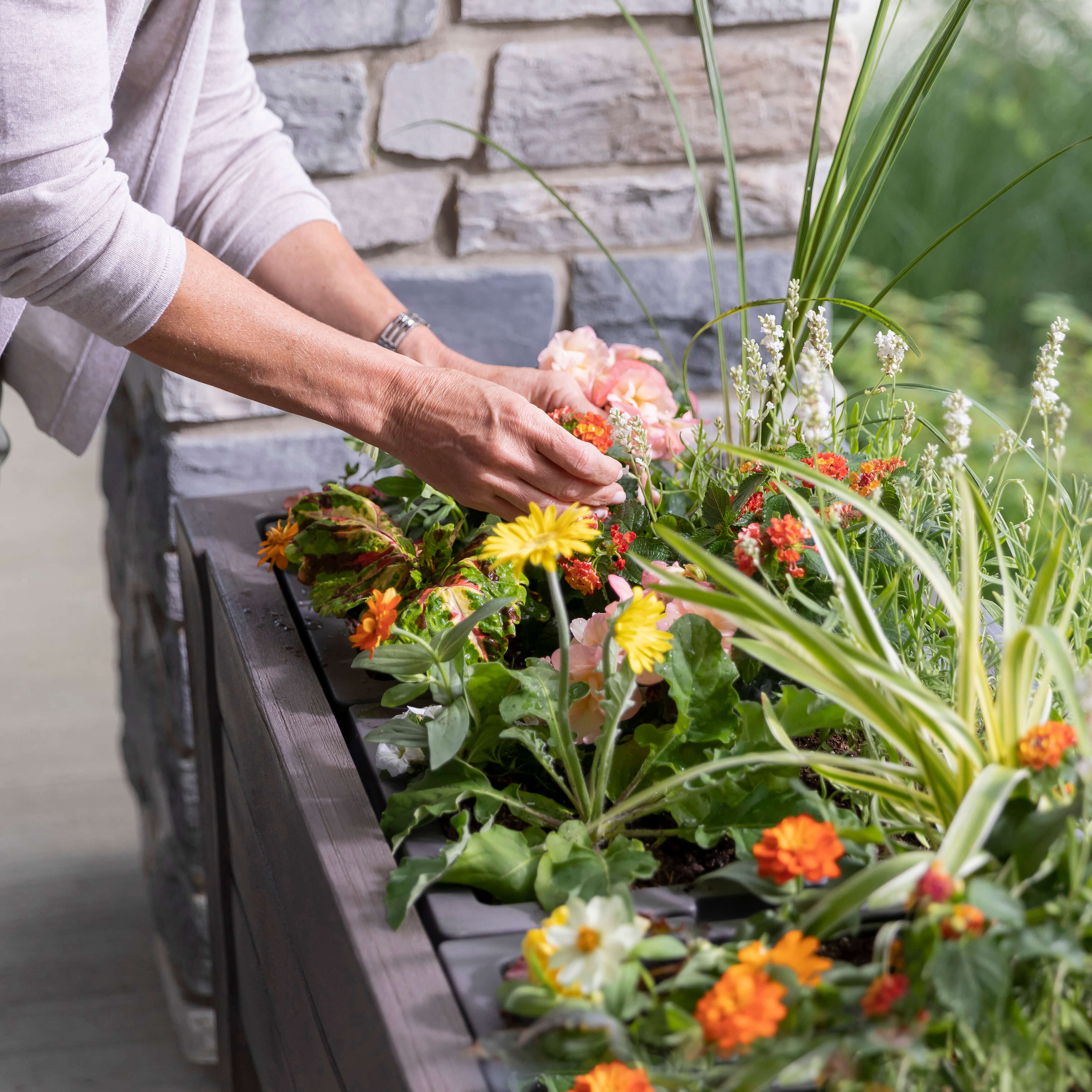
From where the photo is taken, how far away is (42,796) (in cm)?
213

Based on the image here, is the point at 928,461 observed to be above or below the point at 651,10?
below

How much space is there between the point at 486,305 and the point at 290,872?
0.82 meters

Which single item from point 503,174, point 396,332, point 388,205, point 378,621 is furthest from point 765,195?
point 378,621

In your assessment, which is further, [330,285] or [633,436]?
[330,285]

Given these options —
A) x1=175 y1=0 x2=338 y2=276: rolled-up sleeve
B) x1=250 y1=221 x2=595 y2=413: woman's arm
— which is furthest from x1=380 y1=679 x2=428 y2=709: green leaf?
x1=175 y1=0 x2=338 y2=276: rolled-up sleeve

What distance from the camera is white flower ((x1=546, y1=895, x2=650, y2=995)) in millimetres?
504

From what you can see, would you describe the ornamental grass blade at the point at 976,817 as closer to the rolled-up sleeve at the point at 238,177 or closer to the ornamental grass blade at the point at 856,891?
the ornamental grass blade at the point at 856,891

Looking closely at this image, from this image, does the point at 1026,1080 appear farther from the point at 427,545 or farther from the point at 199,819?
the point at 199,819

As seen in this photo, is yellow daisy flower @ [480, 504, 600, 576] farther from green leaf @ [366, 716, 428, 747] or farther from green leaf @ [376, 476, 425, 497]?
green leaf @ [376, 476, 425, 497]

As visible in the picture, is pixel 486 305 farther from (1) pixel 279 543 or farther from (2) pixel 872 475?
(2) pixel 872 475

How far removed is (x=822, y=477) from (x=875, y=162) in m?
0.41

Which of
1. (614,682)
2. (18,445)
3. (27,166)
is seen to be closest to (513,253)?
(27,166)

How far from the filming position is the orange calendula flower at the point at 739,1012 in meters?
0.47

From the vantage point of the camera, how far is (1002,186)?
321 centimetres
